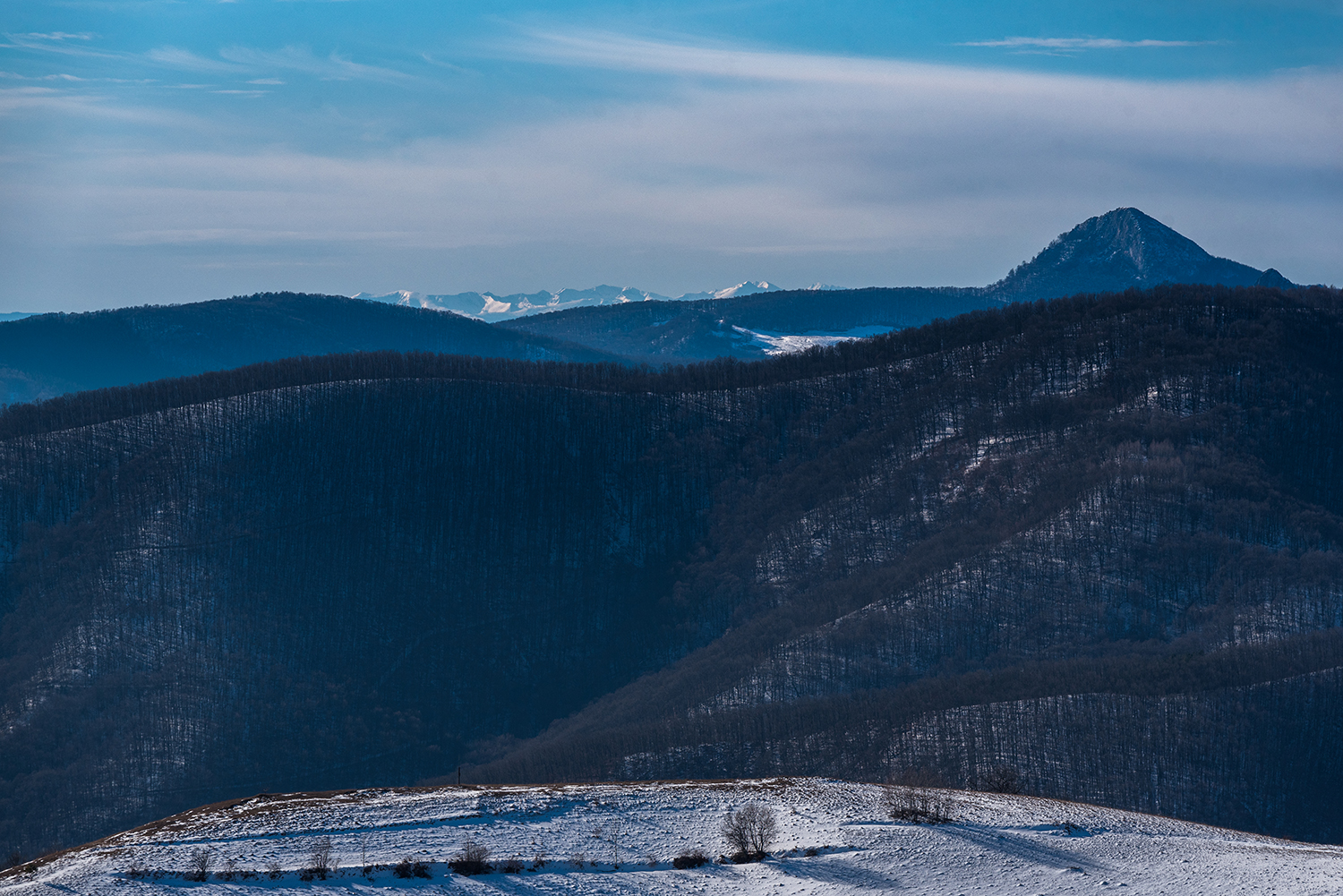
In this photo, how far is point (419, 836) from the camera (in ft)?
205

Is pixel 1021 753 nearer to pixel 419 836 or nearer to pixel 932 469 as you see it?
pixel 419 836

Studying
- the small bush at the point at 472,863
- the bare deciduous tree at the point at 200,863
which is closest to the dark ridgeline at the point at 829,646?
the small bush at the point at 472,863

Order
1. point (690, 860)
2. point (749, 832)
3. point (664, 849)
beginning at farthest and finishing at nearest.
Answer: point (749, 832), point (664, 849), point (690, 860)

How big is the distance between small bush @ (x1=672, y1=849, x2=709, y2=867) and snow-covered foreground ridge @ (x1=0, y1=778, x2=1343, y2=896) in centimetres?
40

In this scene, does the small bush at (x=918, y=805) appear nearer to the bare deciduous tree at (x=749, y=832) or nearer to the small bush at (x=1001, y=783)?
the bare deciduous tree at (x=749, y=832)

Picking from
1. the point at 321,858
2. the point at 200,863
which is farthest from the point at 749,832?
the point at 200,863

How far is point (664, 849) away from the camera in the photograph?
61906 mm

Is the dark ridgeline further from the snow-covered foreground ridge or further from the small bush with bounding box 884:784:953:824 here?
the snow-covered foreground ridge

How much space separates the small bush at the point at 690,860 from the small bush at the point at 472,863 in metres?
10.0

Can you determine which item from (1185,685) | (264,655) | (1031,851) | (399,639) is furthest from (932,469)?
(1031,851)

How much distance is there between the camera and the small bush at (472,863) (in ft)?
193

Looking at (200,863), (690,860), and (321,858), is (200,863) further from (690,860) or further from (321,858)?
(690,860)

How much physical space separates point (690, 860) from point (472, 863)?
11.9 m

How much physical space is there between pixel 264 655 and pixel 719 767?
89.2 m
